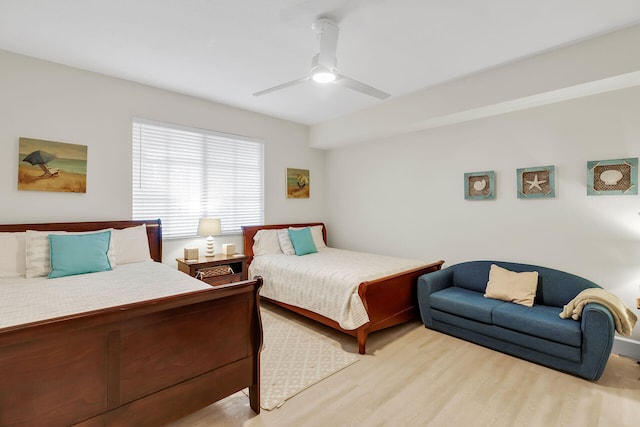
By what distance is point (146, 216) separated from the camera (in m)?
3.74

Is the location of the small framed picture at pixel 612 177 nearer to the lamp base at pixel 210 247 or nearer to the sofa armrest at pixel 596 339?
the sofa armrest at pixel 596 339

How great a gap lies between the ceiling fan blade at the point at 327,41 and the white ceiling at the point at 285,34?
78 millimetres

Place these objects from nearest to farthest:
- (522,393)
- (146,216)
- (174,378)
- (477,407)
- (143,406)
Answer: (143,406) → (174,378) → (477,407) → (522,393) → (146,216)

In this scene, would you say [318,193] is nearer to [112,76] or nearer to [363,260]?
[363,260]

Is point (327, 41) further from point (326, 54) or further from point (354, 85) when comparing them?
point (354, 85)

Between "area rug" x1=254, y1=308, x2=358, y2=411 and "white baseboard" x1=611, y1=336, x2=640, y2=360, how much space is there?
7.97 feet

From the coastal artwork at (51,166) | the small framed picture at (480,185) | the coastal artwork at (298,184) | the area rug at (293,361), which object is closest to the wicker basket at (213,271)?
the area rug at (293,361)

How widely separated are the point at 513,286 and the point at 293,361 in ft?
7.57

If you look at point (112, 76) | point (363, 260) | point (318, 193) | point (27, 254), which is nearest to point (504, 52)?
point (363, 260)

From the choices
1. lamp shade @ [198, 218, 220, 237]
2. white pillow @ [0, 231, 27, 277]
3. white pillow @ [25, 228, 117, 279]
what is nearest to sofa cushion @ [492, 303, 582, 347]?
lamp shade @ [198, 218, 220, 237]

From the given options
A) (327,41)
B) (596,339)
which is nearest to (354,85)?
(327,41)

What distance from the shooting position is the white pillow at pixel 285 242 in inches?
177

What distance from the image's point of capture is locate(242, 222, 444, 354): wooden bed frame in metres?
2.94

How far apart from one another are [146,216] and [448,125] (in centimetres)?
401
